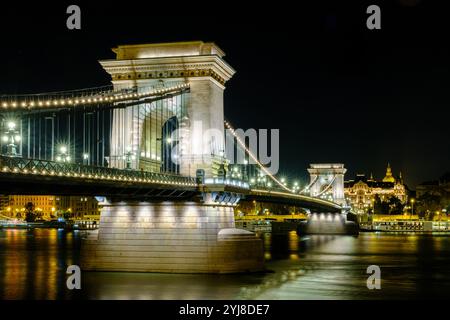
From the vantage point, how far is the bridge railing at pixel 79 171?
27036 millimetres

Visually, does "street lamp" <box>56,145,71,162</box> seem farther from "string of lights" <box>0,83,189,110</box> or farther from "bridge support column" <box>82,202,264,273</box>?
"bridge support column" <box>82,202,264,273</box>


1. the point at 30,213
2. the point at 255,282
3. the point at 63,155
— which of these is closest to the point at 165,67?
the point at 63,155

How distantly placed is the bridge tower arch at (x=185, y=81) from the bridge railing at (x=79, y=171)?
3.47 meters

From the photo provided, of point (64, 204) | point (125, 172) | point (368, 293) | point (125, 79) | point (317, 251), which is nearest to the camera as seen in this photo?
point (125, 172)

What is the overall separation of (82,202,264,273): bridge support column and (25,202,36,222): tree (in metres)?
141

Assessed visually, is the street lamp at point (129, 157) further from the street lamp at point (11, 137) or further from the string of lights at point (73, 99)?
the street lamp at point (11, 137)

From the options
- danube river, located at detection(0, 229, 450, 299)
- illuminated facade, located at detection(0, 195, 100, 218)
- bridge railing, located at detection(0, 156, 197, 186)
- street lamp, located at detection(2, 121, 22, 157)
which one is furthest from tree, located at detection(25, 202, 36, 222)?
street lamp, located at detection(2, 121, 22, 157)

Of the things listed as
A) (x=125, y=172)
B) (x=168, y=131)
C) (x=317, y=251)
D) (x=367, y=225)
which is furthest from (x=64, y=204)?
(x=125, y=172)

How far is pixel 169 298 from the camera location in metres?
34.0

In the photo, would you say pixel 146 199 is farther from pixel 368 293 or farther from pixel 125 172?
pixel 368 293

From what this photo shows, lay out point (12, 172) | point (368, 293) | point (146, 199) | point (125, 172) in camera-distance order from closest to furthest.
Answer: point (12, 172), point (125, 172), point (368, 293), point (146, 199)

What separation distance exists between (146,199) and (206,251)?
14.4 feet

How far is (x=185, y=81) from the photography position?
44.9m

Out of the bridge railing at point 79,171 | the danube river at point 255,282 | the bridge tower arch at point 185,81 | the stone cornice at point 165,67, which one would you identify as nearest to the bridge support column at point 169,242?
the danube river at point 255,282
